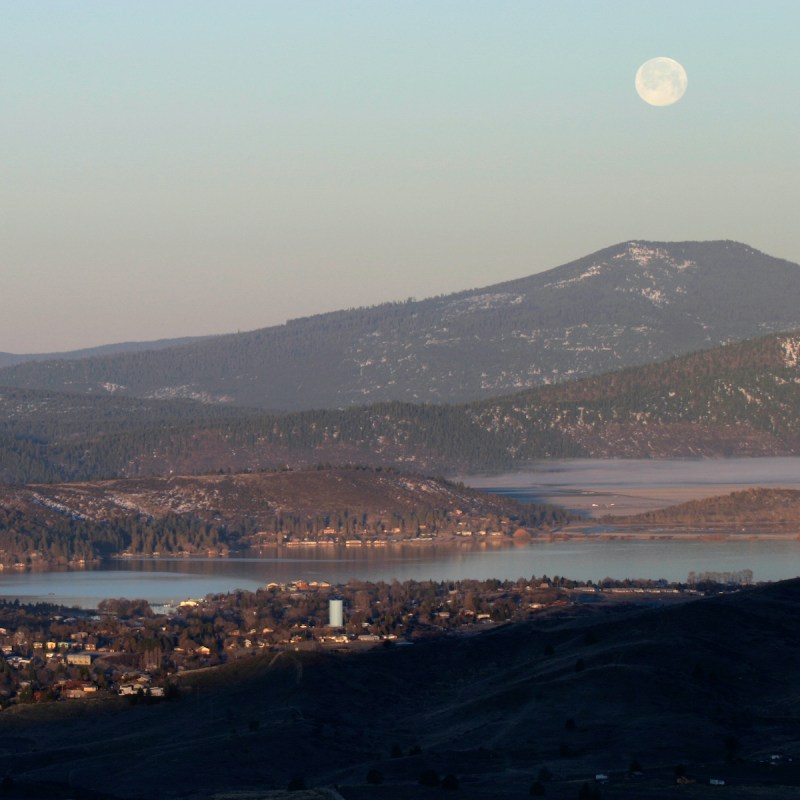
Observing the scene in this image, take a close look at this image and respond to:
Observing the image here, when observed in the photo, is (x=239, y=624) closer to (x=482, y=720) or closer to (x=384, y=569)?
(x=482, y=720)

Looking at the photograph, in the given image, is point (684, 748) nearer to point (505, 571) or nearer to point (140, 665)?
point (140, 665)

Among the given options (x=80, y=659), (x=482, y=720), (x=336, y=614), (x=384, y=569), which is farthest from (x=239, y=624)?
(x=384, y=569)

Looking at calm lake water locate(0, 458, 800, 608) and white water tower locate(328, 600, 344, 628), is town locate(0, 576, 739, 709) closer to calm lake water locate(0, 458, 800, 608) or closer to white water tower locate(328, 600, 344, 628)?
white water tower locate(328, 600, 344, 628)

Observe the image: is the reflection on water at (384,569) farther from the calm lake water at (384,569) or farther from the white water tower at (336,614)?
the white water tower at (336,614)

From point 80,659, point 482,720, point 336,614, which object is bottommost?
point 482,720

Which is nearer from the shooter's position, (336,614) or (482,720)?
(482,720)

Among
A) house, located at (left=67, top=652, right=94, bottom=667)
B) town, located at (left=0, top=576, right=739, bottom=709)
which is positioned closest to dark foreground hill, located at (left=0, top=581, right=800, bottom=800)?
town, located at (left=0, top=576, right=739, bottom=709)
